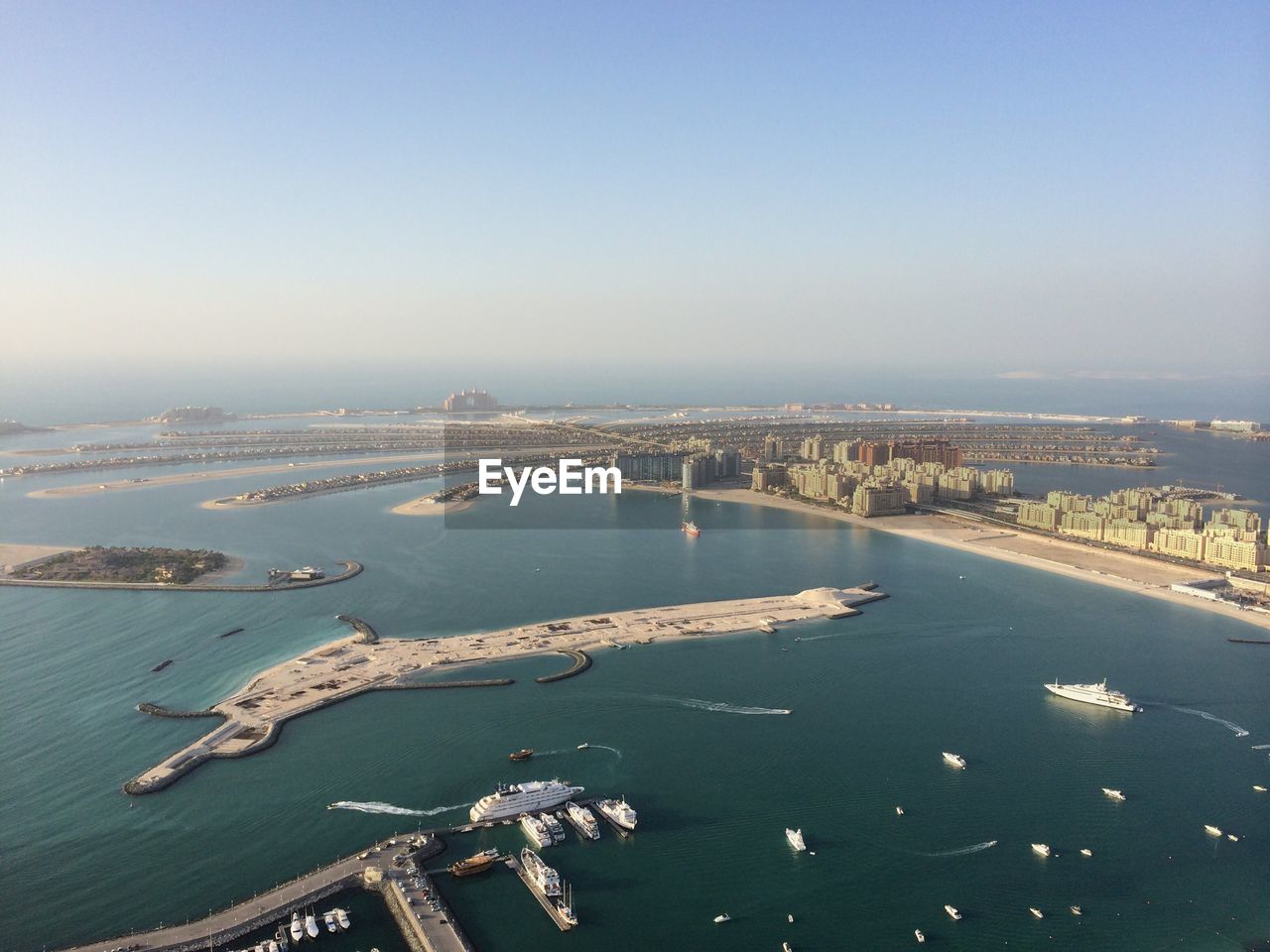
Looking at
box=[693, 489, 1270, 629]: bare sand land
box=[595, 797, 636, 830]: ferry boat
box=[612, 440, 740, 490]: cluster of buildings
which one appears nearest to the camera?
box=[595, 797, 636, 830]: ferry boat

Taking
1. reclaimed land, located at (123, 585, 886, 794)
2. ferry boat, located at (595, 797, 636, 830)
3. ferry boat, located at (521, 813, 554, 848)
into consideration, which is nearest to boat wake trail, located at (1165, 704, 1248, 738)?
reclaimed land, located at (123, 585, 886, 794)

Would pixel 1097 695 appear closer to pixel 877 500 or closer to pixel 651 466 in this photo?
pixel 877 500

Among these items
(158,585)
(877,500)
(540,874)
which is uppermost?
(877,500)

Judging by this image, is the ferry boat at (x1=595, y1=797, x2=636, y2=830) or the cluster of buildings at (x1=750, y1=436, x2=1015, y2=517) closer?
the ferry boat at (x1=595, y1=797, x2=636, y2=830)

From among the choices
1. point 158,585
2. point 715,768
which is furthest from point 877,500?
point 158,585

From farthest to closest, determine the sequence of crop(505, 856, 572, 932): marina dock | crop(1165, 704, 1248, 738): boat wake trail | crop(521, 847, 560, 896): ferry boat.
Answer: crop(1165, 704, 1248, 738): boat wake trail, crop(521, 847, 560, 896): ferry boat, crop(505, 856, 572, 932): marina dock

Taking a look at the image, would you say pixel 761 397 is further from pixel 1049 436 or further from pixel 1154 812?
pixel 1154 812

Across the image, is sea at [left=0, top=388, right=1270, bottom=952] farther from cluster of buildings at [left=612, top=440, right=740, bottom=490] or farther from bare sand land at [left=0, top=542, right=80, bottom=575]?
cluster of buildings at [left=612, top=440, right=740, bottom=490]
